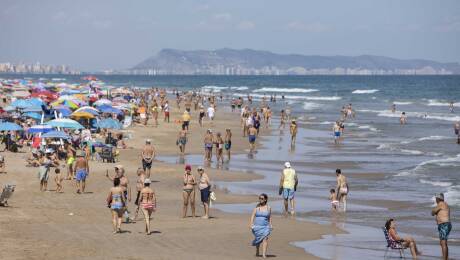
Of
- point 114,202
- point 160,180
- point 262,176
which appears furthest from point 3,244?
point 262,176

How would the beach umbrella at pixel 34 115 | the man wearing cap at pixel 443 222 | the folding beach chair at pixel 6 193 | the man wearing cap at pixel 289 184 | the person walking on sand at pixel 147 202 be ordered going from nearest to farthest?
the man wearing cap at pixel 443 222, the person walking on sand at pixel 147 202, the folding beach chair at pixel 6 193, the man wearing cap at pixel 289 184, the beach umbrella at pixel 34 115

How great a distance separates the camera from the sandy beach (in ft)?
44.6

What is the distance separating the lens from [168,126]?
44.9 meters

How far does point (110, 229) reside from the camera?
1565cm

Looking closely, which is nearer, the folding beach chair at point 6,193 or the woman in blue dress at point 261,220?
the woman in blue dress at point 261,220

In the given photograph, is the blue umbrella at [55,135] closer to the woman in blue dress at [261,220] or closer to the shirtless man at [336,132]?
the woman in blue dress at [261,220]

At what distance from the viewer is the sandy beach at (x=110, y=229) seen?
44.6ft

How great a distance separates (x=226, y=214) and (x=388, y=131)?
29802mm

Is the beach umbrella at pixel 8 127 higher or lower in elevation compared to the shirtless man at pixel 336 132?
higher

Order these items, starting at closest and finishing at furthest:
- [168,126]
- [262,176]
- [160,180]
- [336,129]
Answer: [160,180]
[262,176]
[336,129]
[168,126]

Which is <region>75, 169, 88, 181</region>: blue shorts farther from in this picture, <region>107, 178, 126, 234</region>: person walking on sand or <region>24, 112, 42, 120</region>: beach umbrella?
<region>24, 112, 42, 120</region>: beach umbrella

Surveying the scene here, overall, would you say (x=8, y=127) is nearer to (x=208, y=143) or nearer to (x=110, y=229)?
(x=208, y=143)

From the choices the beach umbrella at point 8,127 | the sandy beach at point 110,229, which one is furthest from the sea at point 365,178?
the beach umbrella at point 8,127

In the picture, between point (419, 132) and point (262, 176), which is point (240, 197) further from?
point (419, 132)
